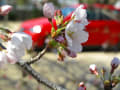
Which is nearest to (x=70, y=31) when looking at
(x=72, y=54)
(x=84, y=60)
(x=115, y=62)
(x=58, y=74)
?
(x=72, y=54)

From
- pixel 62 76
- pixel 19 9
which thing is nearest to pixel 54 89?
pixel 62 76

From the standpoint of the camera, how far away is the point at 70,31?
2.89ft

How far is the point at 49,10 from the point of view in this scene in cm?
105

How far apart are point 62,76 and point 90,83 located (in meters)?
0.79

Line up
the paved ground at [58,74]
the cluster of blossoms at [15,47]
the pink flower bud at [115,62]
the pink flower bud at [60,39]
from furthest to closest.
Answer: the paved ground at [58,74]
the pink flower bud at [115,62]
the pink flower bud at [60,39]
the cluster of blossoms at [15,47]

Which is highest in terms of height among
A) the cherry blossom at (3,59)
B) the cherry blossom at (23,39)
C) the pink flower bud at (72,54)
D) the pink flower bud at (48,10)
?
the pink flower bud at (48,10)

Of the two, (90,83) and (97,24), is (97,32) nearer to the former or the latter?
(97,24)

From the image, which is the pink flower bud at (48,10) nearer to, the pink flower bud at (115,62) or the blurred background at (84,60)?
the pink flower bud at (115,62)

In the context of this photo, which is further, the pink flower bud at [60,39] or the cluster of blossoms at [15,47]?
the pink flower bud at [60,39]

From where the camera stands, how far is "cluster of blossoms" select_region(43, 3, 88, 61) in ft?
2.92

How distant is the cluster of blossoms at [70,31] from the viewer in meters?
0.89

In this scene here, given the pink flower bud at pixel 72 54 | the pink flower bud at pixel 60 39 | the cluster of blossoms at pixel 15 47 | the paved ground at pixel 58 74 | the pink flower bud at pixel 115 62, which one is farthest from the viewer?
the paved ground at pixel 58 74

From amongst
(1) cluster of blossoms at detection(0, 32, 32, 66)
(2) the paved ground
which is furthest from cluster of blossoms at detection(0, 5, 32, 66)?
(2) the paved ground

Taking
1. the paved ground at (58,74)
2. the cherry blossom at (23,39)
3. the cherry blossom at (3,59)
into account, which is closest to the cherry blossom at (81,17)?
the cherry blossom at (23,39)
